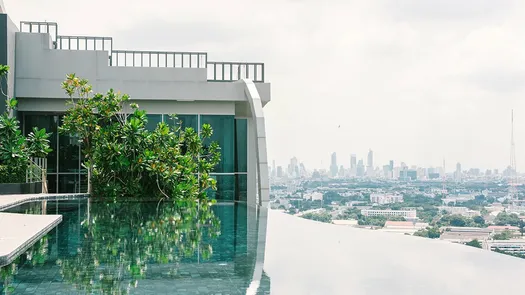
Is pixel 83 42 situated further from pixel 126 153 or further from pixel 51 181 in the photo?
pixel 126 153

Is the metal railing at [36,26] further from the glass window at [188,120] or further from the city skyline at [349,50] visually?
the glass window at [188,120]

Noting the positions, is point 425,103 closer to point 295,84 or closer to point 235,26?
point 295,84

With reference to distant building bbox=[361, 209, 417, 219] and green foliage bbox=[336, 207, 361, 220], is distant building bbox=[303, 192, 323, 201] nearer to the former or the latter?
green foliage bbox=[336, 207, 361, 220]

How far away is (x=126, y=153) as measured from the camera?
18672mm

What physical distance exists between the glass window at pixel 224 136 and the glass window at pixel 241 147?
506mm

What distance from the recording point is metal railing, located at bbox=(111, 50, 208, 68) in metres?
21.4

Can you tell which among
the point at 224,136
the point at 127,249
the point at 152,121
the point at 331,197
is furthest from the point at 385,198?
the point at 127,249

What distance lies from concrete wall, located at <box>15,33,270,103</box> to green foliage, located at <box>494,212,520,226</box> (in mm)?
8248

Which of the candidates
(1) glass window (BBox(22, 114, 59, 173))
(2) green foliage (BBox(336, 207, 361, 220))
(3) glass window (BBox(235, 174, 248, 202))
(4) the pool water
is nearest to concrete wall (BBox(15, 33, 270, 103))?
(1) glass window (BBox(22, 114, 59, 173))

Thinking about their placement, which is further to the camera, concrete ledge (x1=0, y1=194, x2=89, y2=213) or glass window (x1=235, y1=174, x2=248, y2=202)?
glass window (x1=235, y1=174, x2=248, y2=202)

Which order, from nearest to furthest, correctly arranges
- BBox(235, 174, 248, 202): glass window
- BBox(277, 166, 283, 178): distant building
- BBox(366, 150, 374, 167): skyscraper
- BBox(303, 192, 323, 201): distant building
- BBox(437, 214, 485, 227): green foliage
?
1. BBox(437, 214, 485, 227): green foliage
2. BBox(235, 174, 248, 202): glass window
3. BBox(303, 192, 323, 201): distant building
4. BBox(277, 166, 283, 178): distant building
5. BBox(366, 150, 374, 167): skyscraper

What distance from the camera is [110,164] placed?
1855cm

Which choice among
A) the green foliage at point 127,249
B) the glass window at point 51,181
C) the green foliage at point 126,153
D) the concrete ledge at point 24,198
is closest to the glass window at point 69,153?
the glass window at point 51,181

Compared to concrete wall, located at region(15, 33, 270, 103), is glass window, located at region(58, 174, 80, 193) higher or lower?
lower
